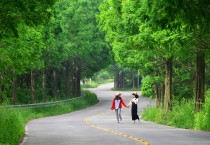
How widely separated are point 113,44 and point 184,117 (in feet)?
37.4

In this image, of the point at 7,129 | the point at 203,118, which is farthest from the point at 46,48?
the point at 7,129

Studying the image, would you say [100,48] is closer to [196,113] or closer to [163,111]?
[163,111]

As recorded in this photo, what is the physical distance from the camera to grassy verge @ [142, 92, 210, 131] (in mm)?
24547

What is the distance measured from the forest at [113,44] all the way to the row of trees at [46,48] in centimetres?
2

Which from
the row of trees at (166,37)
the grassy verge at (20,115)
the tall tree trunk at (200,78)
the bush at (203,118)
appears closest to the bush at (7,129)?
the grassy verge at (20,115)

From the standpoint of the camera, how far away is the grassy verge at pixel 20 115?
18.2 meters

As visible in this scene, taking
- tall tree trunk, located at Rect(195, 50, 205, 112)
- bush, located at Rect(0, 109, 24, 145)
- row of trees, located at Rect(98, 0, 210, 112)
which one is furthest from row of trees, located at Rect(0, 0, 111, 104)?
tall tree trunk, located at Rect(195, 50, 205, 112)

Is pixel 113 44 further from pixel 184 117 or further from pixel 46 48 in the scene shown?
pixel 184 117

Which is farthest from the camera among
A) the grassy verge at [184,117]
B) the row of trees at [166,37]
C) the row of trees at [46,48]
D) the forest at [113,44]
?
the grassy verge at [184,117]

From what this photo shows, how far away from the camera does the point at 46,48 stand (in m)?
43.4

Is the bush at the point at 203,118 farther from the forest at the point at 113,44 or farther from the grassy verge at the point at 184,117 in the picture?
the forest at the point at 113,44

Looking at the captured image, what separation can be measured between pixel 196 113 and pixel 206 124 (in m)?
2.42

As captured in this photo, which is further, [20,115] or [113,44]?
[113,44]

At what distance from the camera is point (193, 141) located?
18844 mm
